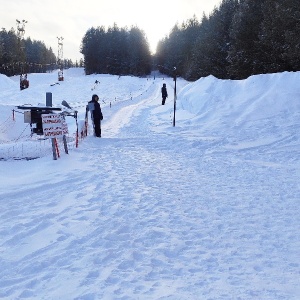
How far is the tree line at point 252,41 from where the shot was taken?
24656 mm

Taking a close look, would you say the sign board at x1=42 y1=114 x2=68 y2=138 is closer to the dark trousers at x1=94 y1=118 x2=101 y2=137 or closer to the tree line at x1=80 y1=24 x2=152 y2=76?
the dark trousers at x1=94 y1=118 x2=101 y2=137

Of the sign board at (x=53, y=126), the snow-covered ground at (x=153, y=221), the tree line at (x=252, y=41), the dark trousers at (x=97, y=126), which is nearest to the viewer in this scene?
the snow-covered ground at (x=153, y=221)

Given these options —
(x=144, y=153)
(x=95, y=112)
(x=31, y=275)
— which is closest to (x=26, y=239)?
(x=31, y=275)

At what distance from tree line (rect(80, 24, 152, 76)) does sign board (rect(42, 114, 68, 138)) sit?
86.3 metres

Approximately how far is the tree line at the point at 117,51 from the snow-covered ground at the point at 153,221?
84989 mm

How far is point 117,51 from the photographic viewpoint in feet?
315

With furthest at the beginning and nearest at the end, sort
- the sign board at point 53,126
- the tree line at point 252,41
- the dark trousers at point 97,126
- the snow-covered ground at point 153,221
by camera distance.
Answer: the tree line at point 252,41 < the dark trousers at point 97,126 < the sign board at point 53,126 < the snow-covered ground at point 153,221

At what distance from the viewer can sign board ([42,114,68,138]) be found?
30.0 feet

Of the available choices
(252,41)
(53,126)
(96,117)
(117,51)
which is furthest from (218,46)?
(117,51)

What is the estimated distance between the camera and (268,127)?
1441 centimetres

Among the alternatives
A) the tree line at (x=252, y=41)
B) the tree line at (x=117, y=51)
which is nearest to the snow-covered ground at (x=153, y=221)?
the tree line at (x=252, y=41)

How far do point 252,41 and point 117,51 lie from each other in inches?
2673

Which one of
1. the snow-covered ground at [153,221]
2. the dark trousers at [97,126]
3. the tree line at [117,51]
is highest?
the tree line at [117,51]

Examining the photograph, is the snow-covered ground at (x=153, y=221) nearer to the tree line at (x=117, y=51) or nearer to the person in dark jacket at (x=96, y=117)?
the person in dark jacket at (x=96, y=117)
